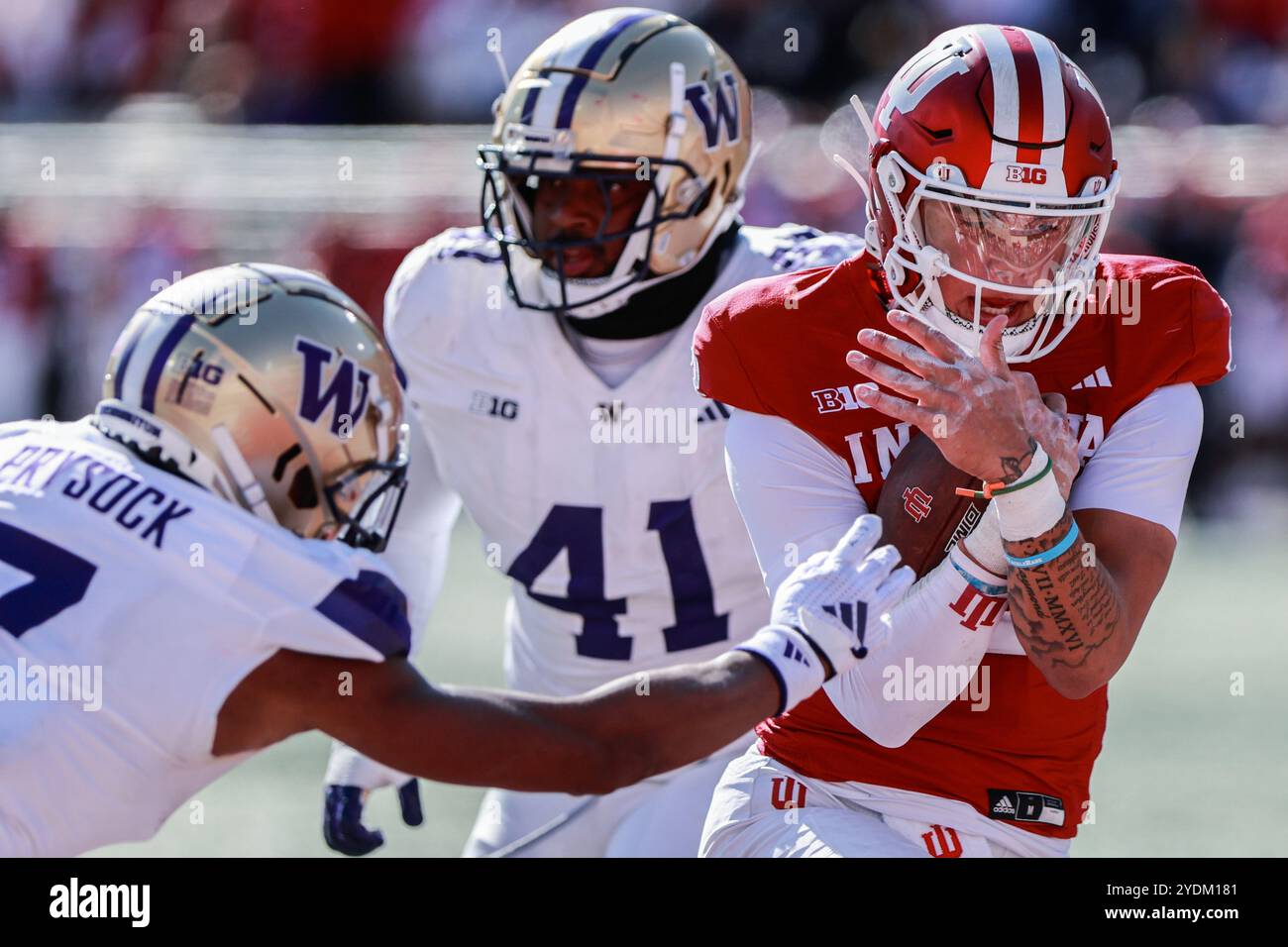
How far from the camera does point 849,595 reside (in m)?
2.61

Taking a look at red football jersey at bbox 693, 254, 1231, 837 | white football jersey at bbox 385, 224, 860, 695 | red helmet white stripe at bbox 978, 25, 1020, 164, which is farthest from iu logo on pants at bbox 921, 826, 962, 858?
white football jersey at bbox 385, 224, 860, 695

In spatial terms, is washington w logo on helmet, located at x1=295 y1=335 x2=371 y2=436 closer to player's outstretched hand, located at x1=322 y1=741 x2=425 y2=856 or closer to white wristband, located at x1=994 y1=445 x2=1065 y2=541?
white wristband, located at x1=994 y1=445 x2=1065 y2=541

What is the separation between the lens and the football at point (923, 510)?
270 cm

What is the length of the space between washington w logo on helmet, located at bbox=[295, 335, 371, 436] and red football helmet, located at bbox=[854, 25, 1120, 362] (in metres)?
0.80

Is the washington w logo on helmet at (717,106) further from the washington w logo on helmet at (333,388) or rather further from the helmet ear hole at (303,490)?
the helmet ear hole at (303,490)

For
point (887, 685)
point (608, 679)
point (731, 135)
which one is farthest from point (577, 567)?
point (887, 685)

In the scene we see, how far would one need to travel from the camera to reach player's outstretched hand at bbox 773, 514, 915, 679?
103 inches

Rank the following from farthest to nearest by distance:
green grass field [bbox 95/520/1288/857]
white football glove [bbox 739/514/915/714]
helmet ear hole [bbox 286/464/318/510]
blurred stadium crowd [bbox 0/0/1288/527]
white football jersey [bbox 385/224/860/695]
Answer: blurred stadium crowd [bbox 0/0/1288/527], green grass field [bbox 95/520/1288/857], white football jersey [bbox 385/224/860/695], helmet ear hole [bbox 286/464/318/510], white football glove [bbox 739/514/915/714]

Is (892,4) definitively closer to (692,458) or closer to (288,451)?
(692,458)

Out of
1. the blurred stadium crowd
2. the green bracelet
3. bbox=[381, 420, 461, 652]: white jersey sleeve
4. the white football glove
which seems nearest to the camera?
the green bracelet

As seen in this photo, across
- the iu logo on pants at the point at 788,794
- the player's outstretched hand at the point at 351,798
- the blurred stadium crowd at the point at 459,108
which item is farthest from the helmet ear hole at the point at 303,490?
the blurred stadium crowd at the point at 459,108

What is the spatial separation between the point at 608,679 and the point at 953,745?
4.18 ft

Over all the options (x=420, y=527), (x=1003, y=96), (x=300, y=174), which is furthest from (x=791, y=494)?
(x=300, y=174)

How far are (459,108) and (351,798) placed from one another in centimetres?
760
